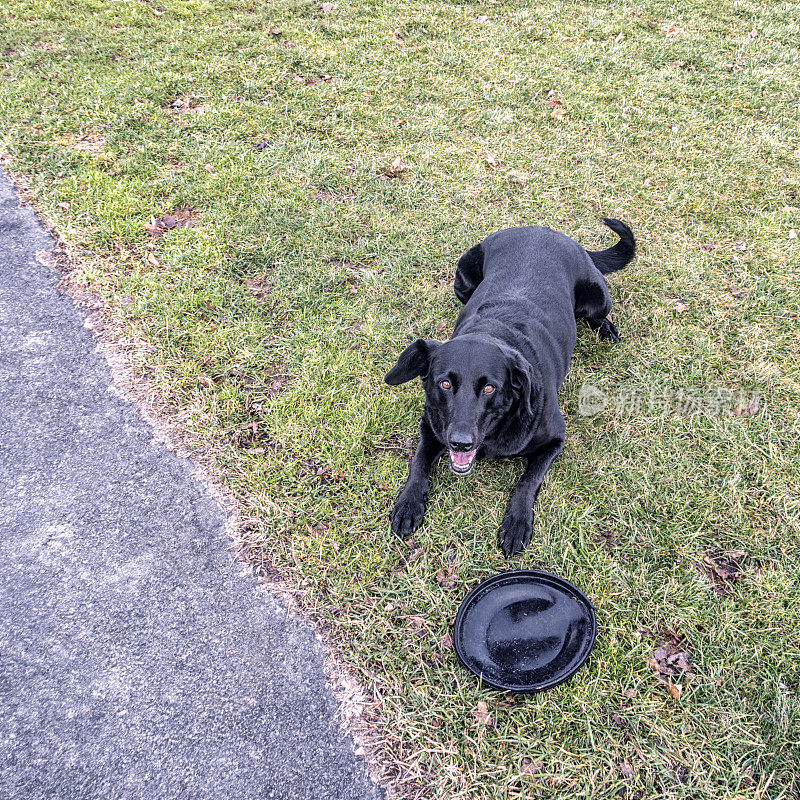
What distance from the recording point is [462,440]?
8.25ft

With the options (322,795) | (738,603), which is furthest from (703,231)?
(322,795)

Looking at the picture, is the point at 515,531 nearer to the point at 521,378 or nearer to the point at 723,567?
the point at 521,378

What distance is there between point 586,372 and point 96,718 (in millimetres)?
3188

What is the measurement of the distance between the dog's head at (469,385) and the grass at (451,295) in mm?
599

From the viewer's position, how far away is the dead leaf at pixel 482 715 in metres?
2.36

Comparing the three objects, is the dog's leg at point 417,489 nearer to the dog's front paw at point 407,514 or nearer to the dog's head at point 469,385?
the dog's front paw at point 407,514

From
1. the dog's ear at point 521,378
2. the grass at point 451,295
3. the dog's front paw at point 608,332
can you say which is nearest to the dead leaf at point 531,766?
the grass at point 451,295

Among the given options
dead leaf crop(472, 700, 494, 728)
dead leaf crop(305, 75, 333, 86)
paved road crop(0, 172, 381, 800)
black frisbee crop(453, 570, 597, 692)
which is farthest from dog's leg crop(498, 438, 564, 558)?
dead leaf crop(305, 75, 333, 86)

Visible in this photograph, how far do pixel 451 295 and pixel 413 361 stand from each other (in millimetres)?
1530

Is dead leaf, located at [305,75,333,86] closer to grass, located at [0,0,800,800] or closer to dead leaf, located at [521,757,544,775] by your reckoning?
grass, located at [0,0,800,800]

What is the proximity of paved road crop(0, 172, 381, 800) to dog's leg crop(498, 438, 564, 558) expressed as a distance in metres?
1.08

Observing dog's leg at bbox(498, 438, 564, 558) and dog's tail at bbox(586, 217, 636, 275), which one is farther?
dog's tail at bbox(586, 217, 636, 275)

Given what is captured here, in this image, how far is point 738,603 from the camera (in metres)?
2.71

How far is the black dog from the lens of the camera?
2570 millimetres
